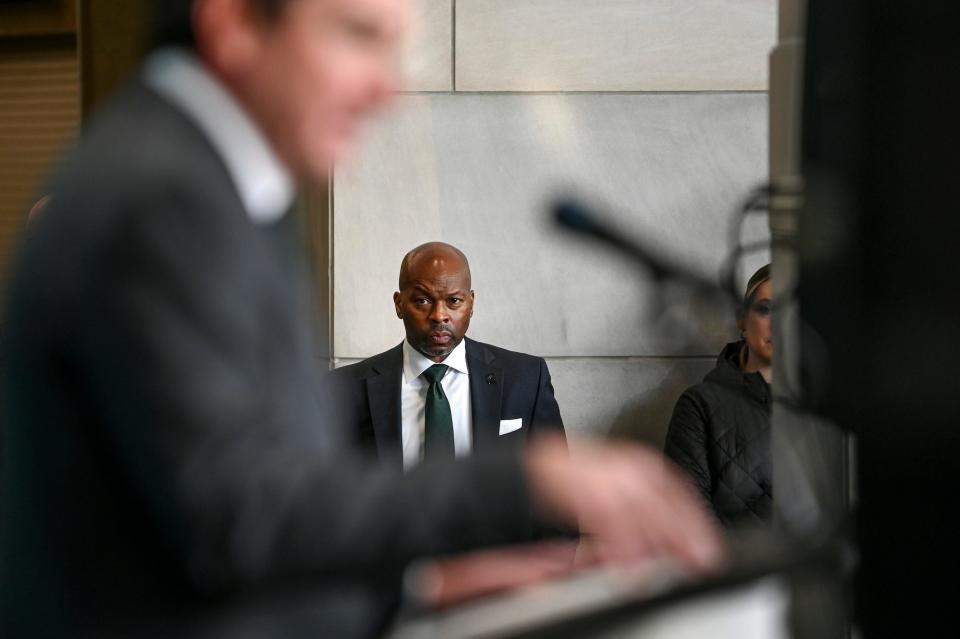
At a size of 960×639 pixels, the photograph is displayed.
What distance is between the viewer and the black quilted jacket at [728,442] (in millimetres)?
4332

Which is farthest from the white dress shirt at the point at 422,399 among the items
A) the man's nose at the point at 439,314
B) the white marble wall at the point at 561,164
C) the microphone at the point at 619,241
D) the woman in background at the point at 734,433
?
the microphone at the point at 619,241

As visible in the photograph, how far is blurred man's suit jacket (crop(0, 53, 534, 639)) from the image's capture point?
105cm

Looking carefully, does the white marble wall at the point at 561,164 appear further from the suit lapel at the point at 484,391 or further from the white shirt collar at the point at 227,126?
the white shirt collar at the point at 227,126

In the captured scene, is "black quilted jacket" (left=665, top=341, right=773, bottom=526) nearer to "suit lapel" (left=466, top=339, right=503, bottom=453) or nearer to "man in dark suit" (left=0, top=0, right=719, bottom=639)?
"suit lapel" (left=466, top=339, right=503, bottom=453)

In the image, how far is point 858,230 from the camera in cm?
147

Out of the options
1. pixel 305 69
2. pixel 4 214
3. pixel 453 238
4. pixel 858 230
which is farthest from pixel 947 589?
pixel 4 214

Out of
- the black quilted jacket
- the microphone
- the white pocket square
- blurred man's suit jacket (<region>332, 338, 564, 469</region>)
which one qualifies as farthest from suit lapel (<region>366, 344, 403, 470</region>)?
the microphone

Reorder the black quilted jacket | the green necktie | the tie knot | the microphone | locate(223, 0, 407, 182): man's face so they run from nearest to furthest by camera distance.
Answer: locate(223, 0, 407, 182): man's face → the microphone → the black quilted jacket → the green necktie → the tie knot

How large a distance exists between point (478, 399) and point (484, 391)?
0.16ft

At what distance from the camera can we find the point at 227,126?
1.19 meters

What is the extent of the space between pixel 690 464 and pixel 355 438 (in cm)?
116

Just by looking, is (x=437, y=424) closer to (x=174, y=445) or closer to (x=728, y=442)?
(x=728, y=442)

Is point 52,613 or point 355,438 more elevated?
point 52,613

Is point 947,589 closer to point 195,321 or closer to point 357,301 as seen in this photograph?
point 195,321
